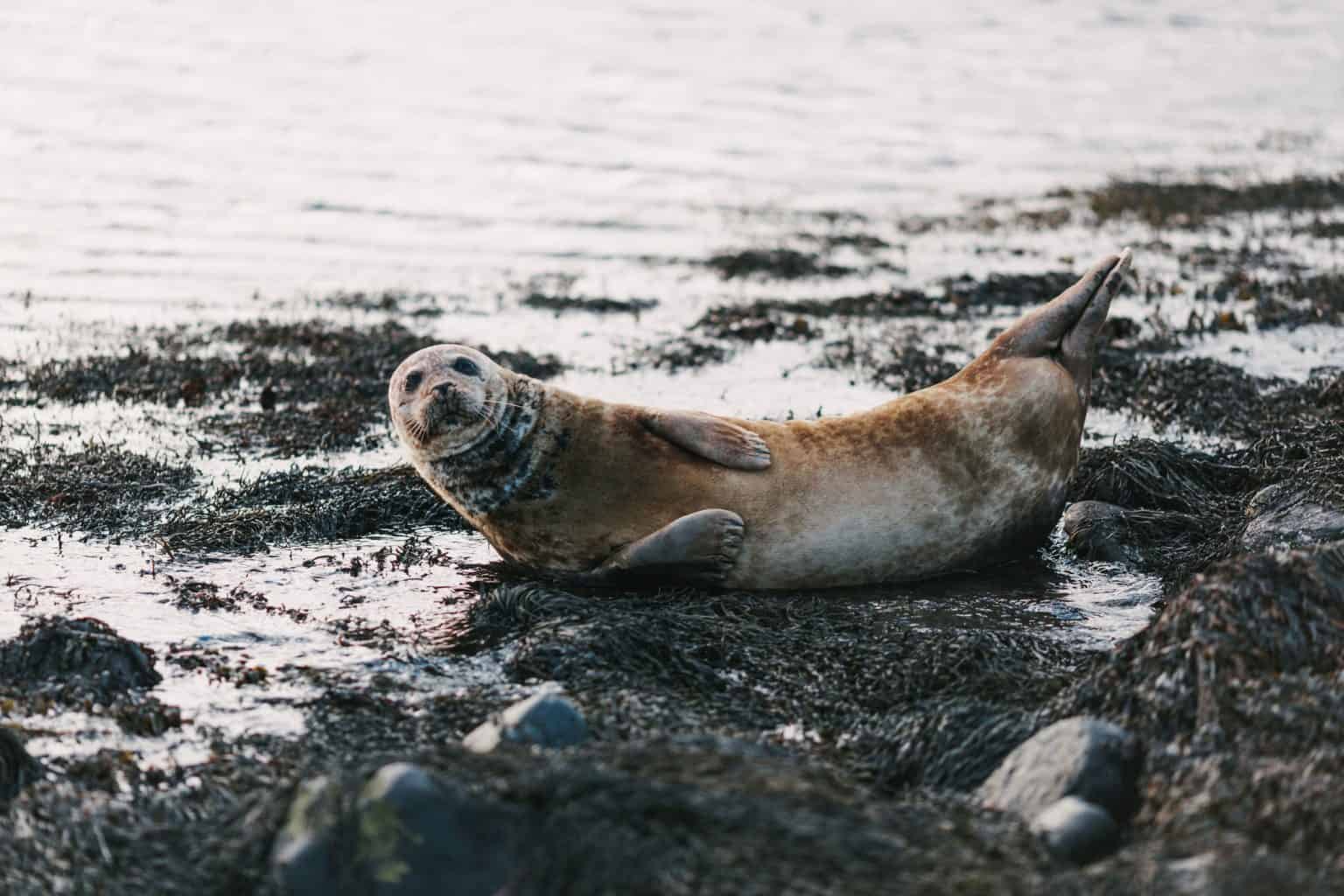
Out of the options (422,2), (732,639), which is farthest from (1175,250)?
(422,2)

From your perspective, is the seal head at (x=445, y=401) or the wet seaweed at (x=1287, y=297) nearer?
the seal head at (x=445, y=401)

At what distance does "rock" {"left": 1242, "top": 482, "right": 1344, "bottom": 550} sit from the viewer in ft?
21.1

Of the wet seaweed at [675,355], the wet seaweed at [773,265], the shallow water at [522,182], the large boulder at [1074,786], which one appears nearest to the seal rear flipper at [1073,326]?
the shallow water at [522,182]

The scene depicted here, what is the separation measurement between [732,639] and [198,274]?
28.4ft

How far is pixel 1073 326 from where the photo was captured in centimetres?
732

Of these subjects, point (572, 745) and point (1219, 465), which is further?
point (1219, 465)

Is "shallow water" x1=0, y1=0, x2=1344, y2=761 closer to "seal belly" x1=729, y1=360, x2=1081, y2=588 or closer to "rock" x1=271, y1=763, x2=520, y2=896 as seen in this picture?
→ "seal belly" x1=729, y1=360, x2=1081, y2=588

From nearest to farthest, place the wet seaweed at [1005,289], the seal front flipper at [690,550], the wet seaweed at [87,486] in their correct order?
the seal front flipper at [690,550]
the wet seaweed at [87,486]
the wet seaweed at [1005,289]

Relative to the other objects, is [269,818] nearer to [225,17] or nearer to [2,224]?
[2,224]

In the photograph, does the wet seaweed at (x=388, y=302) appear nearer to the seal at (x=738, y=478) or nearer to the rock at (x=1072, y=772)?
the seal at (x=738, y=478)

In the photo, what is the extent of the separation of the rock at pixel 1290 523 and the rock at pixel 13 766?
4.53 meters

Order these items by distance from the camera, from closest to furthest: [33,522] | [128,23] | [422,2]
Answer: [33,522], [128,23], [422,2]

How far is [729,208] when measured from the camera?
54.3ft

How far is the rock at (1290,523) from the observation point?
254 inches
